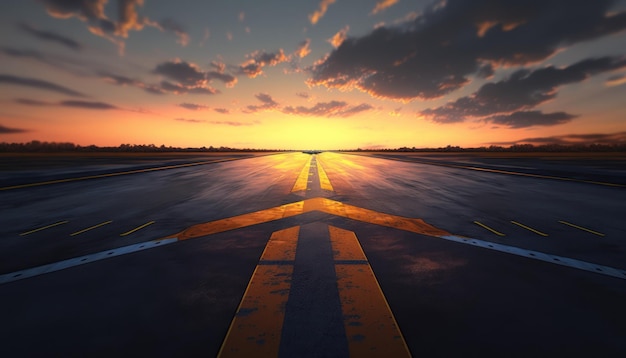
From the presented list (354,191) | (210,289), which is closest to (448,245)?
(210,289)

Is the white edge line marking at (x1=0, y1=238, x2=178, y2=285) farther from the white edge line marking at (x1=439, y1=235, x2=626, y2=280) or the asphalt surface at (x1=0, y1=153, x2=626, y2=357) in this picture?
the white edge line marking at (x1=439, y1=235, x2=626, y2=280)

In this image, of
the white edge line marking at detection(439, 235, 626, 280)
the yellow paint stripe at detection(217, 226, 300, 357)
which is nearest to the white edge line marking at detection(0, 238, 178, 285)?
the yellow paint stripe at detection(217, 226, 300, 357)

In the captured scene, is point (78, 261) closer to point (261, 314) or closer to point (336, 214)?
point (261, 314)

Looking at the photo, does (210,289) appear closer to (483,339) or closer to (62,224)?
(483,339)

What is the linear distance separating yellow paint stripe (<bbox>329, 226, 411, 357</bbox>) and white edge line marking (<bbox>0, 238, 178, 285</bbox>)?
3776 millimetres

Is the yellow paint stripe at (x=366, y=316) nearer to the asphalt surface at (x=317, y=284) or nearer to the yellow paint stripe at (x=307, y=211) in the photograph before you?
the asphalt surface at (x=317, y=284)

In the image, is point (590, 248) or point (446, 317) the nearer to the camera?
point (446, 317)

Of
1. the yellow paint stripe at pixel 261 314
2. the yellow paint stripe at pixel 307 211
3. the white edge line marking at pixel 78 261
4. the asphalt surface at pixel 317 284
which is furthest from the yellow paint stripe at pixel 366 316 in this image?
the white edge line marking at pixel 78 261

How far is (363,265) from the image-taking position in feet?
13.8

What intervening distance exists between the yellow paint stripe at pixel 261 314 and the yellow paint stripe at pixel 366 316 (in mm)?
719

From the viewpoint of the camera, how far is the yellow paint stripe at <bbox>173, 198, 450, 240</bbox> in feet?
20.3

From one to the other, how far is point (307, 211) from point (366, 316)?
17.0ft

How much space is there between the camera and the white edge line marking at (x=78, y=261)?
4086mm

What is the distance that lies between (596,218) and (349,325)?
9.11 meters
